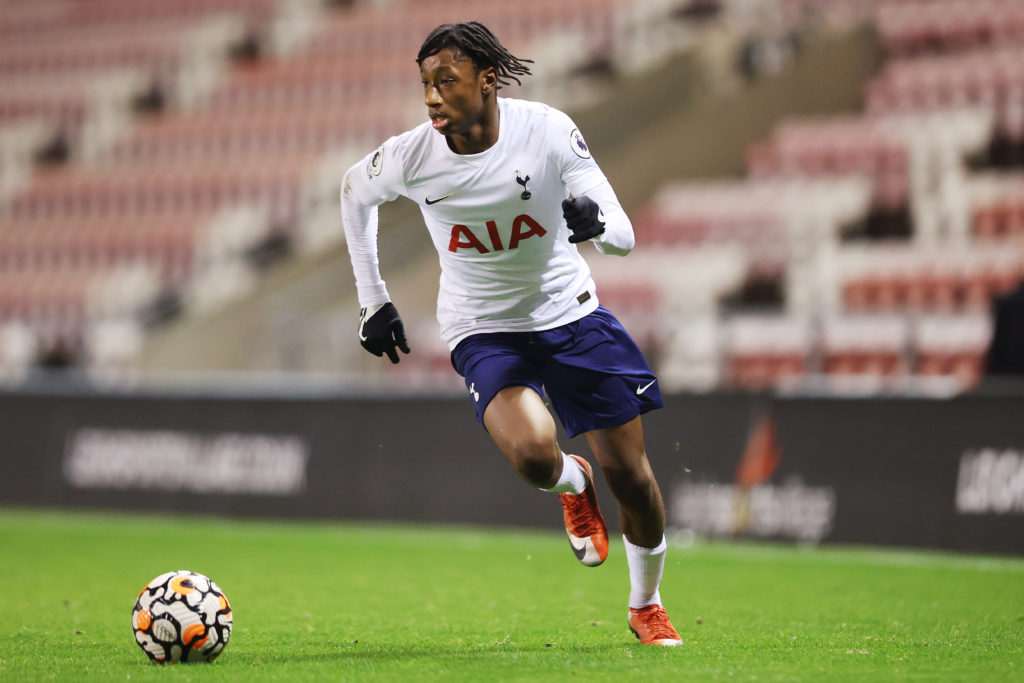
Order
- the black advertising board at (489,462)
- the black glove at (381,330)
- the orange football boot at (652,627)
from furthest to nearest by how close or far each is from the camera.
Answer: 1. the black advertising board at (489,462)
2. the black glove at (381,330)
3. the orange football boot at (652,627)

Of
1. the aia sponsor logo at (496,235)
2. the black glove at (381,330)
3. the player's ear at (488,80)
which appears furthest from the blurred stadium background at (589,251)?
the player's ear at (488,80)

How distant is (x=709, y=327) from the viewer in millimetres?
11484

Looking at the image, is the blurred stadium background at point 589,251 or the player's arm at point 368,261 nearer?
the player's arm at point 368,261

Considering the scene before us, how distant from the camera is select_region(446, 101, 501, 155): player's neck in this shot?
5195 mm

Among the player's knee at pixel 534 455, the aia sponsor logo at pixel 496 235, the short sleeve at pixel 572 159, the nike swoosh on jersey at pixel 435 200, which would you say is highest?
the short sleeve at pixel 572 159

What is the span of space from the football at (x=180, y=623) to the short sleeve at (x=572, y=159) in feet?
6.63

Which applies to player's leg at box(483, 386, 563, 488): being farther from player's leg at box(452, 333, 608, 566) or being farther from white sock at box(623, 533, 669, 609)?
white sock at box(623, 533, 669, 609)

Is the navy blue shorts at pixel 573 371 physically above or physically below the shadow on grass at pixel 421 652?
above

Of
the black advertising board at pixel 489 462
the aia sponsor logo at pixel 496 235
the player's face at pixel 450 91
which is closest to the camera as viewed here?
the player's face at pixel 450 91

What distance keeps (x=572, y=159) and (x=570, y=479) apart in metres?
1.28

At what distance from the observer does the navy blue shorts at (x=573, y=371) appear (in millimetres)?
5324

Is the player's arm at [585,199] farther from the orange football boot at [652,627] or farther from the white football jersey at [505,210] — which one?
the orange football boot at [652,627]

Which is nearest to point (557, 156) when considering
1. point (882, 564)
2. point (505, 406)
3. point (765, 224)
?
point (505, 406)

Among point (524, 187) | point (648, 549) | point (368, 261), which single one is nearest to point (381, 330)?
point (368, 261)
